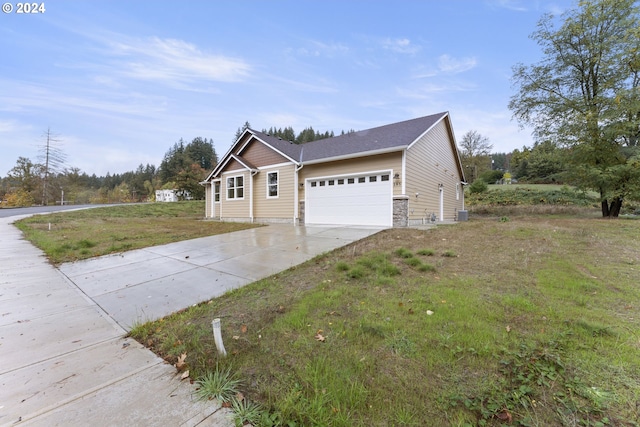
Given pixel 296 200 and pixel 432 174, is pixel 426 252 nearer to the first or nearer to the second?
pixel 296 200

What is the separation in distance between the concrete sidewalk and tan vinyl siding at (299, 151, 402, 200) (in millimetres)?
5548

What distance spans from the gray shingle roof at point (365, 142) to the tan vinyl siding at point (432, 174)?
475 millimetres

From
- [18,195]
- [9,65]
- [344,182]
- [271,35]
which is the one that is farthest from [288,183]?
[18,195]

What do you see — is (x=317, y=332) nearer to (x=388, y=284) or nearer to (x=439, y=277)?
(x=388, y=284)

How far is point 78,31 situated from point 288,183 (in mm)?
9345

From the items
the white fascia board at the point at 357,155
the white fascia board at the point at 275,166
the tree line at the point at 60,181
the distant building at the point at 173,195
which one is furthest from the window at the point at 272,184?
the distant building at the point at 173,195

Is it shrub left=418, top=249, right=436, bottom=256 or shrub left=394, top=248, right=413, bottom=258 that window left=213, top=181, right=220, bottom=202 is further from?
shrub left=418, top=249, right=436, bottom=256

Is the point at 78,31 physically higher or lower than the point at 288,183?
higher

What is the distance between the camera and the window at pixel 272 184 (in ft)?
44.8

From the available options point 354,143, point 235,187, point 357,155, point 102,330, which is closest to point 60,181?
point 235,187

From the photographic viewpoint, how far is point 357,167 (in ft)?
36.1

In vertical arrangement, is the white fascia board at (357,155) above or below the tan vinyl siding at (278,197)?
above

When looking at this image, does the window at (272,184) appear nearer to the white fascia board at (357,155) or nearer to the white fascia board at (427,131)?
the white fascia board at (357,155)

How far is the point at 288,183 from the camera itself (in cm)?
1300
